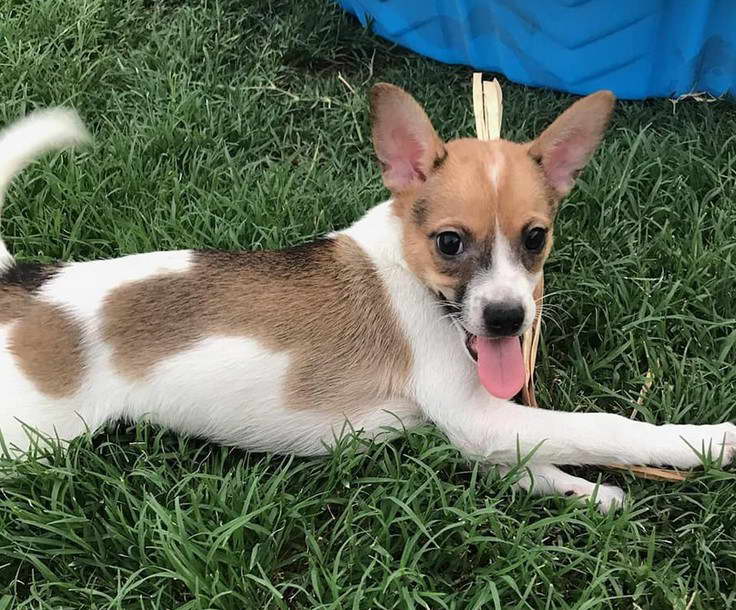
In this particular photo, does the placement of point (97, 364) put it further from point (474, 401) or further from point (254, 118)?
point (254, 118)

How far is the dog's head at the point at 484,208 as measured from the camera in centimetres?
279

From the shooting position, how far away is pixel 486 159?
293 centimetres

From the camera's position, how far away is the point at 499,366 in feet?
9.75

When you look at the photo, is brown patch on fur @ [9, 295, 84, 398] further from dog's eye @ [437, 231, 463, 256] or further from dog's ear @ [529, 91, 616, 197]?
dog's ear @ [529, 91, 616, 197]

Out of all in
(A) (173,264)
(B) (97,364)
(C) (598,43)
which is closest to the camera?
(B) (97,364)

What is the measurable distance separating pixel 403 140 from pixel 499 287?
0.73 metres

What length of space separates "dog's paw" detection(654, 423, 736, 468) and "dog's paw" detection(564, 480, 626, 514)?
202mm

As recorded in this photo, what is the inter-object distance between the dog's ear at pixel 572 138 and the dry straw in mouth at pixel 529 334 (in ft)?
1.50

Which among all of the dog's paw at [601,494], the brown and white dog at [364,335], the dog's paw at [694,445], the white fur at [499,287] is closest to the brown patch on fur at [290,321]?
the brown and white dog at [364,335]

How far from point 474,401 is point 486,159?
3.04 ft

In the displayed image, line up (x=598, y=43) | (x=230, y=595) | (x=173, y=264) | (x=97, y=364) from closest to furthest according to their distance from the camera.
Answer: (x=230, y=595) < (x=97, y=364) < (x=173, y=264) < (x=598, y=43)

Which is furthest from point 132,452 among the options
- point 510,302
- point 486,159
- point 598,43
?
point 598,43

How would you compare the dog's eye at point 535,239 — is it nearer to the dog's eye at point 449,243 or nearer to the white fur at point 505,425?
the dog's eye at point 449,243

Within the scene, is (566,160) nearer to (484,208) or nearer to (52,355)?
(484,208)
